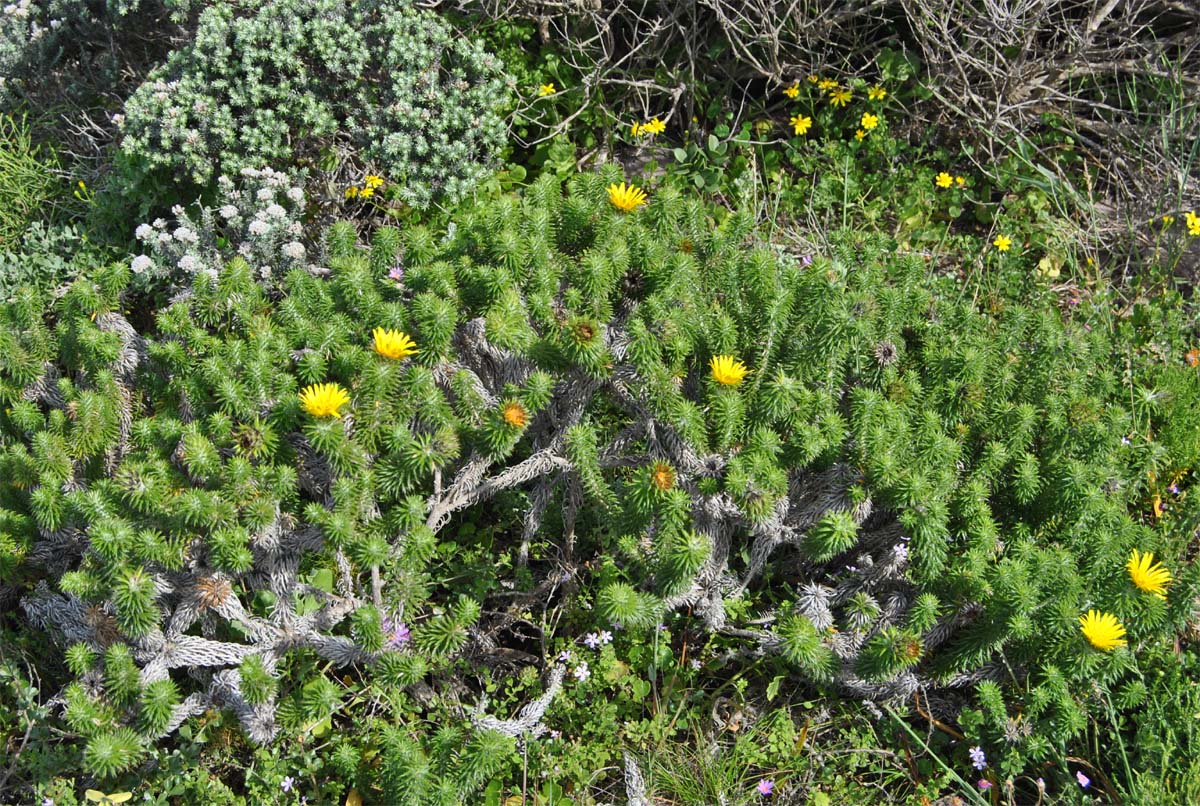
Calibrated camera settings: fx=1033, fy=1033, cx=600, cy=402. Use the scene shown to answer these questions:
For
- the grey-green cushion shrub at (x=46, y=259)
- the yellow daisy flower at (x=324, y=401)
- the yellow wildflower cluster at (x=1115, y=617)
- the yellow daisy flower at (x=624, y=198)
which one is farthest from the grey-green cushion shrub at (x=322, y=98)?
the yellow wildflower cluster at (x=1115, y=617)

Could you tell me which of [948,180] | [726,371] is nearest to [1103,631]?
[726,371]

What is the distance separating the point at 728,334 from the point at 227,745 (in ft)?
5.84

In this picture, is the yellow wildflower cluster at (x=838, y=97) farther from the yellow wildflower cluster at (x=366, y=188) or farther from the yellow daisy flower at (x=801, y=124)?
the yellow wildflower cluster at (x=366, y=188)

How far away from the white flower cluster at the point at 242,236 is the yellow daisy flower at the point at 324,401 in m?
1.18

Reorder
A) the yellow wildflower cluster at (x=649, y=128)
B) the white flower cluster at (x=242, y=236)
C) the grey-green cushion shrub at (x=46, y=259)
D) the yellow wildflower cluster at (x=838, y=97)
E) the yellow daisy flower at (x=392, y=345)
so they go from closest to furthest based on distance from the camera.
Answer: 1. the yellow daisy flower at (x=392, y=345)
2. the white flower cluster at (x=242, y=236)
3. the grey-green cushion shrub at (x=46, y=259)
4. the yellow wildflower cluster at (x=649, y=128)
5. the yellow wildflower cluster at (x=838, y=97)

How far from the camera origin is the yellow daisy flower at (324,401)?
262 cm

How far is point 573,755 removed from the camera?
9.20 ft

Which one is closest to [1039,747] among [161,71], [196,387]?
[196,387]

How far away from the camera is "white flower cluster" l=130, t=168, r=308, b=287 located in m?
3.71

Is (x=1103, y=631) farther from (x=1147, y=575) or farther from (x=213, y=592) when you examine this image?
(x=213, y=592)

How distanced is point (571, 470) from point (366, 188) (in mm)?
1852

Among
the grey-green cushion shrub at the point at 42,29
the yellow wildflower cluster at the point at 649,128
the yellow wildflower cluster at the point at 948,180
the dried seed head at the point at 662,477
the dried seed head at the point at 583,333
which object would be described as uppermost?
the grey-green cushion shrub at the point at 42,29

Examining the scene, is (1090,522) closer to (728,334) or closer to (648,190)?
(728,334)

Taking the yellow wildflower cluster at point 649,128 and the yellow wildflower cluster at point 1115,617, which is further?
the yellow wildflower cluster at point 649,128
